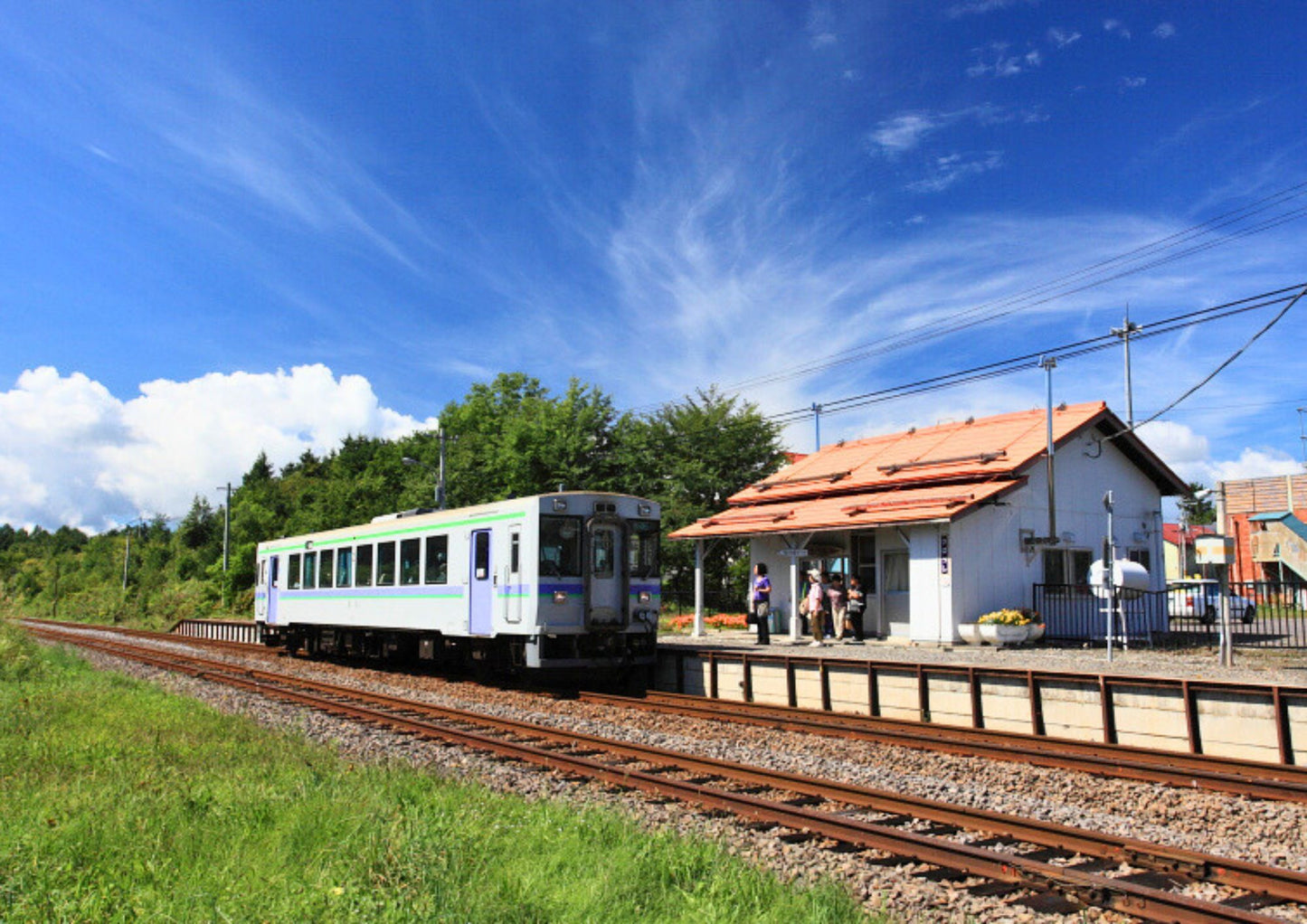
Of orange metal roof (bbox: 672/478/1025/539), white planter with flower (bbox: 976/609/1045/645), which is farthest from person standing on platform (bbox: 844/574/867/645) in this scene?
white planter with flower (bbox: 976/609/1045/645)

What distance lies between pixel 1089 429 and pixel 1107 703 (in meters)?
13.8

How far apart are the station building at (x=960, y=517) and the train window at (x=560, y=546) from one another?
7.21m

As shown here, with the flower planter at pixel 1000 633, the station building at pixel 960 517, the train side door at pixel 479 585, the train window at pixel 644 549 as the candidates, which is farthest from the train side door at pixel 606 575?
the flower planter at pixel 1000 633

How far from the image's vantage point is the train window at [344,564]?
20.2 meters

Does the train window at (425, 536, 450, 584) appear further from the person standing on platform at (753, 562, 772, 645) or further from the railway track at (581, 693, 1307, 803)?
the person standing on platform at (753, 562, 772, 645)

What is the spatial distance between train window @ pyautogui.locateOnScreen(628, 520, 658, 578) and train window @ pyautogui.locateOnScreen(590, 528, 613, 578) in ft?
1.17

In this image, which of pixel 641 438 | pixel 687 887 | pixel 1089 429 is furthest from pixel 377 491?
pixel 687 887

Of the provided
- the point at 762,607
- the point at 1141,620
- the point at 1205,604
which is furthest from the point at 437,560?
the point at 1205,604

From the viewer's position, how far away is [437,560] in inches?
661

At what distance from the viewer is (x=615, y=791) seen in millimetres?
8047

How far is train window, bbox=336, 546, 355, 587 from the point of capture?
2016cm

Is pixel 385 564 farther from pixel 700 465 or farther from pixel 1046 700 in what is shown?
pixel 700 465

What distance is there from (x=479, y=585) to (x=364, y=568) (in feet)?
16.5

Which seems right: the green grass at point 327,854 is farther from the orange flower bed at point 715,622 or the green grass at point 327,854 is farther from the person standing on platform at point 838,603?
the orange flower bed at point 715,622
